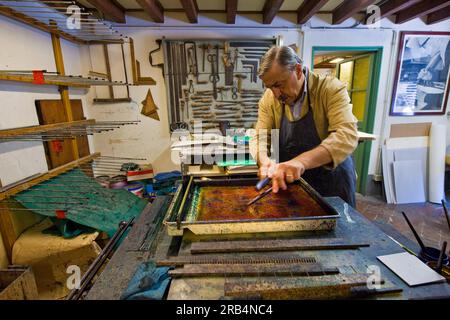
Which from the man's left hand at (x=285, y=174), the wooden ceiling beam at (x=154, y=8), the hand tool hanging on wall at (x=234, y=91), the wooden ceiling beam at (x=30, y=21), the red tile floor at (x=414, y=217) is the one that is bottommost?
the red tile floor at (x=414, y=217)

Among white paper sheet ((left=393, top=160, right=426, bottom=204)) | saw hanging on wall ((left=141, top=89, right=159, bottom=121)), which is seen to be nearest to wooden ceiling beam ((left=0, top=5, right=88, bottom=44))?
saw hanging on wall ((left=141, top=89, right=159, bottom=121))

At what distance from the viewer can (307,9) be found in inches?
110

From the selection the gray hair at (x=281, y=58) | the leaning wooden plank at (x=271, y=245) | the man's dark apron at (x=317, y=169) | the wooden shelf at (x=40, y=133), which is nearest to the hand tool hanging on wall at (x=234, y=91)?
the man's dark apron at (x=317, y=169)

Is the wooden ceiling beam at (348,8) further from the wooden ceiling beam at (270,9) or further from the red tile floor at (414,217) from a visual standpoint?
the red tile floor at (414,217)

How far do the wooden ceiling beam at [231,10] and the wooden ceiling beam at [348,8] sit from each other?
4.47 feet

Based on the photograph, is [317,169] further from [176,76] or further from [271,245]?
[176,76]

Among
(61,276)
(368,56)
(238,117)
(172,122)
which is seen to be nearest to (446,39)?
(368,56)

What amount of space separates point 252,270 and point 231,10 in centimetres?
287

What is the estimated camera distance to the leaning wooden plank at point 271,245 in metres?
0.88

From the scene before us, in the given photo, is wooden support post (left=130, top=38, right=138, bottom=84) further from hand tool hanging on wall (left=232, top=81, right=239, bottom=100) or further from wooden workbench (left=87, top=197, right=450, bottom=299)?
wooden workbench (left=87, top=197, right=450, bottom=299)

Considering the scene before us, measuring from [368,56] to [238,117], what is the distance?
90.5 inches

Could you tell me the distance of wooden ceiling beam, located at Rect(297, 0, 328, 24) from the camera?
8.47ft

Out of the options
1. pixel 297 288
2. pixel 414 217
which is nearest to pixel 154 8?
pixel 297 288
